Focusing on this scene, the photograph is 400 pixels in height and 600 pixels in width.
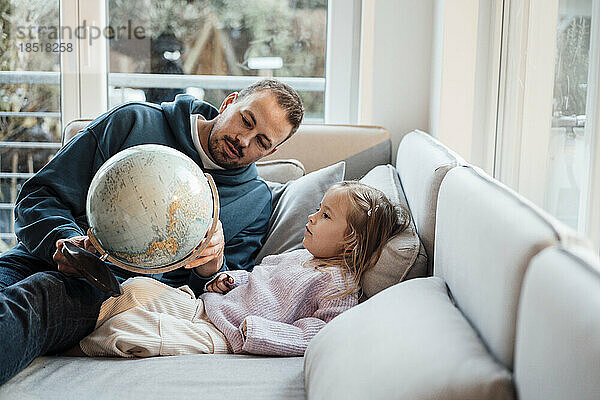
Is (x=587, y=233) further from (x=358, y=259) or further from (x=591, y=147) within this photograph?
(x=358, y=259)

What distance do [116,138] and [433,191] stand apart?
88cm

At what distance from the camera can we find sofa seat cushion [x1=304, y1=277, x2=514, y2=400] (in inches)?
35.6

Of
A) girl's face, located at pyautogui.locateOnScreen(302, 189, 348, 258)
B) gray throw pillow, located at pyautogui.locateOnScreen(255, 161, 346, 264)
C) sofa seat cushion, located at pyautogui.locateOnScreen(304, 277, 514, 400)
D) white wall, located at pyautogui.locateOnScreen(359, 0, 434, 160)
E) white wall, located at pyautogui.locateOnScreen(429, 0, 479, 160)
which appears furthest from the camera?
white wall, located at pyautogui.locateOnScreen(359, 0, 434, 160)

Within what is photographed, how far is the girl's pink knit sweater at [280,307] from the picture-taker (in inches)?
56.7

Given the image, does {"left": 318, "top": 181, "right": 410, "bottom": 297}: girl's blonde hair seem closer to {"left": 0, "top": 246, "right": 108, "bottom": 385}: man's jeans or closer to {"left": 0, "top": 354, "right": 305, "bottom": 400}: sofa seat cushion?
{"left": 0, "top": 354, "right": 305, "bottom": 400}: sofa seat cushion

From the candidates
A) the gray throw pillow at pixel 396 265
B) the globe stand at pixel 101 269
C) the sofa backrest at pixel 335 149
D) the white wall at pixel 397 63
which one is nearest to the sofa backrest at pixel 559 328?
the gray throw pillow at pixel 396 265

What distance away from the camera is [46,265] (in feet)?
5.56

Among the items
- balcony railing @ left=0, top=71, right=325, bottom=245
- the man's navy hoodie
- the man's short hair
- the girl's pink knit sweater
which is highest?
balcony railing @ left=0, top=71, right=325, bottom=245

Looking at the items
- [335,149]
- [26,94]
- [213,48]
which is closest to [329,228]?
[335,149]

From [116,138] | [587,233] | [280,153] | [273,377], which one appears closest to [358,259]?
[273,377]

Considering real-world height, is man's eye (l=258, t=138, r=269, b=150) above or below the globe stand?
above

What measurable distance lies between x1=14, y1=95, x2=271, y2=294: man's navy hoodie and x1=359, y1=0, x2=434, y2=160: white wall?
0.89 m

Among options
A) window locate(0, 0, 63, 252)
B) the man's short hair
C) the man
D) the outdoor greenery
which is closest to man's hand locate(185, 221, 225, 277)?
the man

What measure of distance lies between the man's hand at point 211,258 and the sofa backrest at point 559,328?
0.89 m
